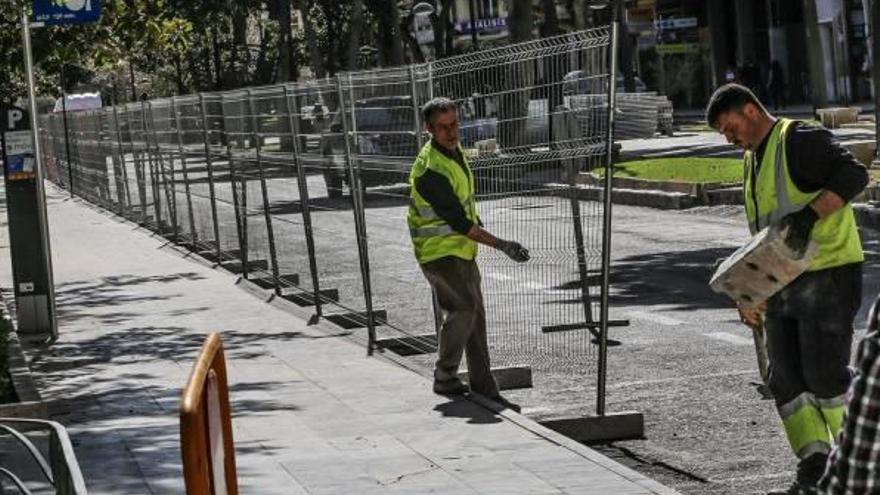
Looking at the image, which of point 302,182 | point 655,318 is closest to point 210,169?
point 302,182

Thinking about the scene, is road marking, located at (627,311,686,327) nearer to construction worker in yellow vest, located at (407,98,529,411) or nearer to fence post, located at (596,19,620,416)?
construction worker in yellow vest, located at (407,98,529,411)

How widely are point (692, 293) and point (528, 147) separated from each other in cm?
601

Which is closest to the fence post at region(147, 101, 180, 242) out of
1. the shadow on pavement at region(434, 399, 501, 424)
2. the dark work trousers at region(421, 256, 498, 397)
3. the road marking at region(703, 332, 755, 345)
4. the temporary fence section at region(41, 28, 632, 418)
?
the temporary fence section at region(41, 28, 632, 418)

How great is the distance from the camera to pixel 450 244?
11.3 m

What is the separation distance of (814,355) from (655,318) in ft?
24.6

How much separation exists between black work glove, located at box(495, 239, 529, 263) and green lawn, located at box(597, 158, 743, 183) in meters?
18.3

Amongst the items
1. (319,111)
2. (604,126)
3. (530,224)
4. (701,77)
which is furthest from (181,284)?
(701,77)

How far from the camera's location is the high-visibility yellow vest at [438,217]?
11125mm

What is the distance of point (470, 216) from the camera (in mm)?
11180

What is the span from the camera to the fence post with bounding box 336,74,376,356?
567 inches

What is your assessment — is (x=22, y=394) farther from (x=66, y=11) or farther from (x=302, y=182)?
(x=66, y=11)

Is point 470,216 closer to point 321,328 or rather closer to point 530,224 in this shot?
point 530,224

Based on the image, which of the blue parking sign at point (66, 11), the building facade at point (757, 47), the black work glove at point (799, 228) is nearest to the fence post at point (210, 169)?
the blue parking sign at point (66, 11)

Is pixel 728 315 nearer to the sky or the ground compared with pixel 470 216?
nearer to the ground
